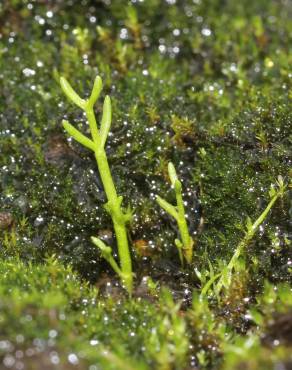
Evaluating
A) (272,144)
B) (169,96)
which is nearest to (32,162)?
(169,96)

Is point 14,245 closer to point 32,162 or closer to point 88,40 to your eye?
point 32,162

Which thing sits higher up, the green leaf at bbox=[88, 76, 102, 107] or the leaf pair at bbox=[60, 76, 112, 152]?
the green leaf at bbox=[88, 76, 102, 107]

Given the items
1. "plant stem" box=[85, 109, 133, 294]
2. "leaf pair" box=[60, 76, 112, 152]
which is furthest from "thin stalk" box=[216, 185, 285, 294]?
"leaf pair" box=[60, 76, 112, 152]

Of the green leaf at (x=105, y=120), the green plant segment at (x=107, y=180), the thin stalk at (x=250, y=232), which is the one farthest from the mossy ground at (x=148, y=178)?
the green leaf at (x=105, y=120)

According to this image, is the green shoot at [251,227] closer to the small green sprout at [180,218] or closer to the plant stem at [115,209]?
the small green sprout at [180,218]

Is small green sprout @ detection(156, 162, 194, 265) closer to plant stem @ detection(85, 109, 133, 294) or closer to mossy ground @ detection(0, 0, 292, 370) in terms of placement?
mossy ground @ detection(0, 0, 292, 370)
